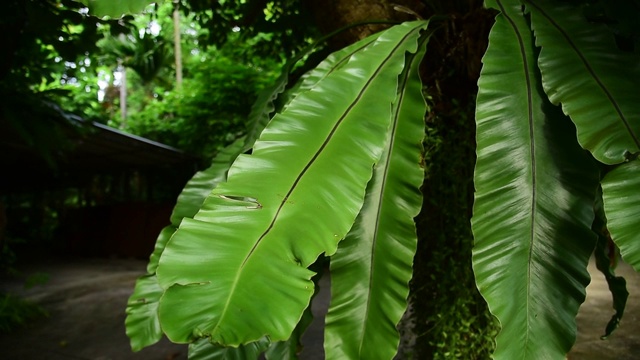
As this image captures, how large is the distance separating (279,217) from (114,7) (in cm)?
57

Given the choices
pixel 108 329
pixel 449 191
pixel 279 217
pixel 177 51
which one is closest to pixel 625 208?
pixel 279 217

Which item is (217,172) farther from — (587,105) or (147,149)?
(147,149)

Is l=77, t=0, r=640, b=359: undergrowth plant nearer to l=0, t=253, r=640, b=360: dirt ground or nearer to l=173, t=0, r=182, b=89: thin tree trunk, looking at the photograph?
l=0, t=253, r=640, b=360: dirt ground

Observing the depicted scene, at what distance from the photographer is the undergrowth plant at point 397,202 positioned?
2.39 ft

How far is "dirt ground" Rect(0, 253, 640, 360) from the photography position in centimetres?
255

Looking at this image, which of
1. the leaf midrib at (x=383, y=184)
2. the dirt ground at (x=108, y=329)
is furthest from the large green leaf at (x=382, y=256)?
the dirt ground at (x=108, y=329)

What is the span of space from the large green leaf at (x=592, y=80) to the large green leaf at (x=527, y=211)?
0.15 feet

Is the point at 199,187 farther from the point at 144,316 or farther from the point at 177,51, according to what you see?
the point at 177,51

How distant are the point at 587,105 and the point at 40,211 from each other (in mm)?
12022

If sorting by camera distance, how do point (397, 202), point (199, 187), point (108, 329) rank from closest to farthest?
point (397, 202) < point (199, 187) < point (108, 329)

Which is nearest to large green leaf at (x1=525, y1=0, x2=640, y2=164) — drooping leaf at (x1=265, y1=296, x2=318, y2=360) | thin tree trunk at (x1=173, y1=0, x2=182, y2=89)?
drooping leaf at (x1=265, y1=296, x2=318, y2=360)

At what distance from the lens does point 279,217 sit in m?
0.80

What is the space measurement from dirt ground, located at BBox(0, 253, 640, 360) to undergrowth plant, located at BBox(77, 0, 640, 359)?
1.66m

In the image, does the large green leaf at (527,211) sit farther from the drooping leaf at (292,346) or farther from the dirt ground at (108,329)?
the dirt ground at (108,329)
